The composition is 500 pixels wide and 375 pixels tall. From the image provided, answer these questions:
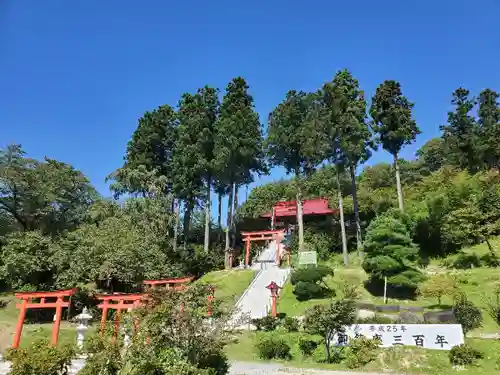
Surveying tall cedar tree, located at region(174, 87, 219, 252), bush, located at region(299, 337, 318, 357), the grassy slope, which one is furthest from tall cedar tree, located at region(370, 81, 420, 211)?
bush, located at region(299, 337, 318, 357)

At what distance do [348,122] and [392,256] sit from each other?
33.2 ft

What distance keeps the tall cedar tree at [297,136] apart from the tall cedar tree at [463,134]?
579 inches

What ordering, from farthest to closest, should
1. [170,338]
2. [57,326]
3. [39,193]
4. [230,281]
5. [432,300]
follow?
[39,193], [230,281], [432,300], [57,326], [170,338]

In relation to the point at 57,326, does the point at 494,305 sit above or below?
above

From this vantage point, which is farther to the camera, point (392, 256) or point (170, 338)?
point (392, 256)

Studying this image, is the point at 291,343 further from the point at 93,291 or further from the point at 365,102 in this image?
the point at 365,102

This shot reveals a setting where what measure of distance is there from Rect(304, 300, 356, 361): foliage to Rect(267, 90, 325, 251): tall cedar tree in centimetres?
1477

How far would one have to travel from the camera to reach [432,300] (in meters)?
20.0

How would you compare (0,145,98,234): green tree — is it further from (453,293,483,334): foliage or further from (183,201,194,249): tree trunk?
(453,293,483,334): foliage

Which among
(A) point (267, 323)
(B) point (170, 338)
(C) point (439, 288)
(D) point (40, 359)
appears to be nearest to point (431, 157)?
(C) point (439, 288)

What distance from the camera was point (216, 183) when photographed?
1340 inches

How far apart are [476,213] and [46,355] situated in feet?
74.0

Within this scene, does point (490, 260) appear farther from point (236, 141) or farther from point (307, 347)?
point (236, 141)

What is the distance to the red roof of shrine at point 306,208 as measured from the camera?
122 ft
